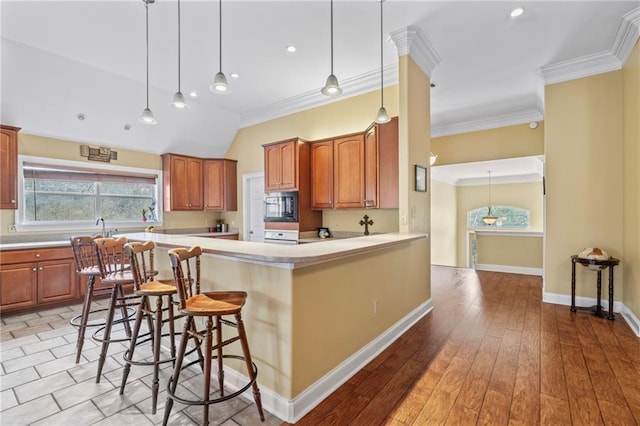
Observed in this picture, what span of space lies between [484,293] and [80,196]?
22.0 ft

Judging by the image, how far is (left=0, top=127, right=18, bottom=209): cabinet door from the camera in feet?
12.9

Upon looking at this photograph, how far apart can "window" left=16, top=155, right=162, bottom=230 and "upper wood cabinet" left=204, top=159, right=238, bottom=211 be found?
912 mm

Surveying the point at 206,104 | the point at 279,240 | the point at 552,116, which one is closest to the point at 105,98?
the point at 206,104

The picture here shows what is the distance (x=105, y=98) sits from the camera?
4.48 m

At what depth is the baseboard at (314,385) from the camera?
1872 millimetres

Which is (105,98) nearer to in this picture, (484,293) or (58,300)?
(58,300)

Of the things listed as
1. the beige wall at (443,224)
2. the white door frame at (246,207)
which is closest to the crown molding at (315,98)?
the white door frame at (246,207)

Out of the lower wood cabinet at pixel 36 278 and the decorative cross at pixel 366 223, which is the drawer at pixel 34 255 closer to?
the lower wood cabinet at pixel 36 278

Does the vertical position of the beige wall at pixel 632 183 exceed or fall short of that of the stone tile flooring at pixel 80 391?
it exceeds it

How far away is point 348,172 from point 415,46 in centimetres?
176

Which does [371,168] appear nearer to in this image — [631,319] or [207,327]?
[207,327]

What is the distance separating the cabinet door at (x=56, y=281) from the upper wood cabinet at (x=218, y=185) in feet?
8.35

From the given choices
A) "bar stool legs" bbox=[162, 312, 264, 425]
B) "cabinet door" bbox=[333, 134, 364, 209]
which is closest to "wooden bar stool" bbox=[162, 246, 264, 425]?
"bar stool legs" bbox=[162, 312, 264, 425]

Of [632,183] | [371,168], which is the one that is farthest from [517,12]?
[632,183]
